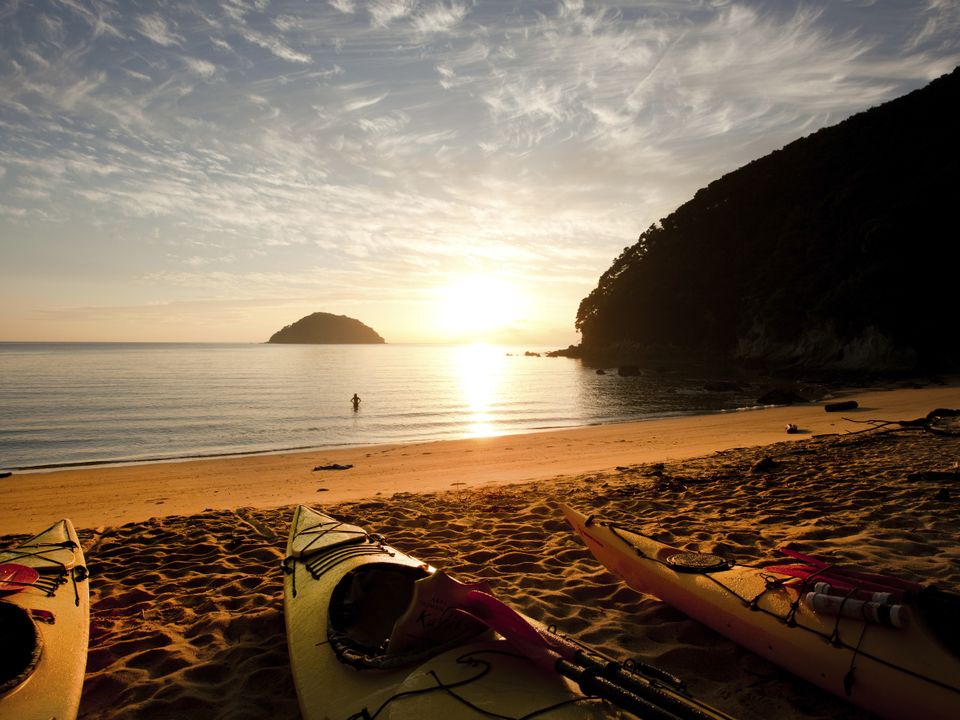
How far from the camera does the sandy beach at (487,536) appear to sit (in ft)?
11.9

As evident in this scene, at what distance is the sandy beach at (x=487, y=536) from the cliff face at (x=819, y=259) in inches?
1337

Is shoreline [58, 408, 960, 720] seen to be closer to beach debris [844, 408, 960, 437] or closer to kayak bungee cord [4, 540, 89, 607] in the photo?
kayak bungee cord [4, 540, 89, 607]

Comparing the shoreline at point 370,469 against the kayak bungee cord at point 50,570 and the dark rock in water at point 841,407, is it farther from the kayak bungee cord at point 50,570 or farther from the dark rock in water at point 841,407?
the kayak bungee cord at point 50,570

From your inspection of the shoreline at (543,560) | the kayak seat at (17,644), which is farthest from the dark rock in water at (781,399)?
the kayak seat at (17,644)

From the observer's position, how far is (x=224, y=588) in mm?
5148

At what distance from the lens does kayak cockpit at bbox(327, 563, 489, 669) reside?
9.98ft

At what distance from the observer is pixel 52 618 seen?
389cm

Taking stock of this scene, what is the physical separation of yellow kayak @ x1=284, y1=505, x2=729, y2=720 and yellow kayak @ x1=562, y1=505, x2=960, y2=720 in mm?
1211

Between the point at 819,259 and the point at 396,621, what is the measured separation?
55738mm

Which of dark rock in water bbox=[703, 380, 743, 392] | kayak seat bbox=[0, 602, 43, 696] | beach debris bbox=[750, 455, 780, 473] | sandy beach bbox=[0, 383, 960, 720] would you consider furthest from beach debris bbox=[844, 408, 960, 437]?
dark rock in water bbox=[703, 380, 743, 392]

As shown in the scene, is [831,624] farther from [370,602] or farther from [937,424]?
[937,424]

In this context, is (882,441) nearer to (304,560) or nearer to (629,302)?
(304,560)

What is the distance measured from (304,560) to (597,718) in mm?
3193

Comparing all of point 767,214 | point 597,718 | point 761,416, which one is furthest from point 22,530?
point 767,214
